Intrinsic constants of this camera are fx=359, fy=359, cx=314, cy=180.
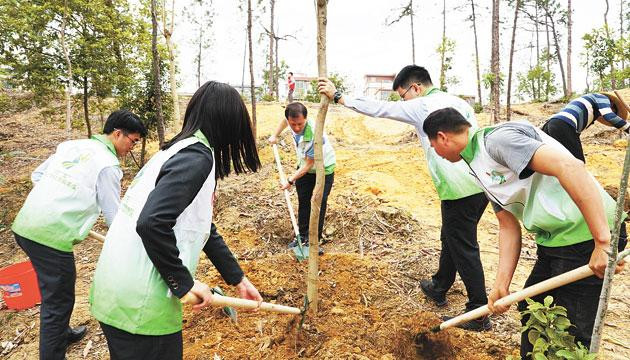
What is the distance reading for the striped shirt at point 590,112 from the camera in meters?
2.54

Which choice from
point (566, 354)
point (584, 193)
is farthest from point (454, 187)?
point (566, 354)

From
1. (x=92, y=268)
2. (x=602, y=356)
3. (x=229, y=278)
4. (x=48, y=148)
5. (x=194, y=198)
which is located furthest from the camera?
(x=48, y=148)

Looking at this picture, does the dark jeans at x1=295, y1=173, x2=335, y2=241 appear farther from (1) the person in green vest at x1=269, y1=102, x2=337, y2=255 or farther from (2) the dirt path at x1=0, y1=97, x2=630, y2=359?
(2) the dirt path at x1=0, y1=97, x2=630, y2=359

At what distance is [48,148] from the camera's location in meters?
13.7

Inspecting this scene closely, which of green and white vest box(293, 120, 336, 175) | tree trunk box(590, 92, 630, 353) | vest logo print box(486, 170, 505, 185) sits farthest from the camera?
green and white vest box(293, 120, 336, 175)

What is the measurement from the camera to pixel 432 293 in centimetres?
334

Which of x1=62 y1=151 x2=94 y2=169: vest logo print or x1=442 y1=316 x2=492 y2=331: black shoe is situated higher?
x1=62 y1=151 x2=94 y2=169: vest logo print

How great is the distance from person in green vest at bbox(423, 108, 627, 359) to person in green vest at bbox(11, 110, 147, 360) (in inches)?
88.2

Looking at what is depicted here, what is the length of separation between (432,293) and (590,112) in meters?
1.94

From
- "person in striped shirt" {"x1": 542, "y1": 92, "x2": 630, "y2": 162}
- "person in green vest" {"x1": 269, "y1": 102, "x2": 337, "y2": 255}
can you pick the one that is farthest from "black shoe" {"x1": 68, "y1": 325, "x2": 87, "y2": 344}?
"person in striped shirt" {"x1": 542, "y1": 92, "x2": 630, "y2": 162}

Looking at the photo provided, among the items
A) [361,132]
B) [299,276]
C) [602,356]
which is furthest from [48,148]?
[602,356]

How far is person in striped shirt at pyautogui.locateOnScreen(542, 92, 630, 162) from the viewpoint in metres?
2.49

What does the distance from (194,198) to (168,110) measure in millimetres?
10348

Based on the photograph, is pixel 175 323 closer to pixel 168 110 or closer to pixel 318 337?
pixel 318 337
